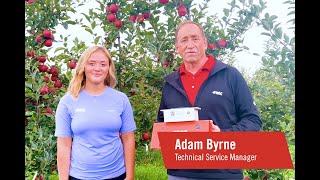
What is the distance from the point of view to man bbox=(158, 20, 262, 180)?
5.80ft

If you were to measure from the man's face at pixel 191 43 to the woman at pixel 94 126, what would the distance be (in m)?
0.28

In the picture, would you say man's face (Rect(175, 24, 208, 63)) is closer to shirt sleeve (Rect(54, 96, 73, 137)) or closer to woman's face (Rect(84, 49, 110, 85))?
woman's face (Rect(84, 49, 110, 85))

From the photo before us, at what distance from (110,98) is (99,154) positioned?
215 mm

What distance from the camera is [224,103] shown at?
5.77ft

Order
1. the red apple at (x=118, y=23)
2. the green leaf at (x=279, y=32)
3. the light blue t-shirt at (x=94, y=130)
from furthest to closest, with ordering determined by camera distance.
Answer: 1. the red apple at (x=118, y=23)
2. the green leaf at (x=279, y=32)
3. the light blue t-shirt at (x=94, y=130)

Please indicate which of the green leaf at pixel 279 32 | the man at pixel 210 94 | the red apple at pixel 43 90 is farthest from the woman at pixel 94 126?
the green leaf at pixel 279 32

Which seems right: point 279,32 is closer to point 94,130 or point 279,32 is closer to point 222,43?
point 222,43

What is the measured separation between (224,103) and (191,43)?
0.26m

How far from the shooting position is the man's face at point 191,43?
1789mm

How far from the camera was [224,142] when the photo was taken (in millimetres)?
1863

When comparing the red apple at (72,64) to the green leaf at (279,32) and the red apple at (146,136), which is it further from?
the green leaf at (279,32)

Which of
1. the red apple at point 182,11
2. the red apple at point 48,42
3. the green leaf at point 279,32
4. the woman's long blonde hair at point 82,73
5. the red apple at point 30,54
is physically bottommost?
the woman's long blonde hair at point 82,73
